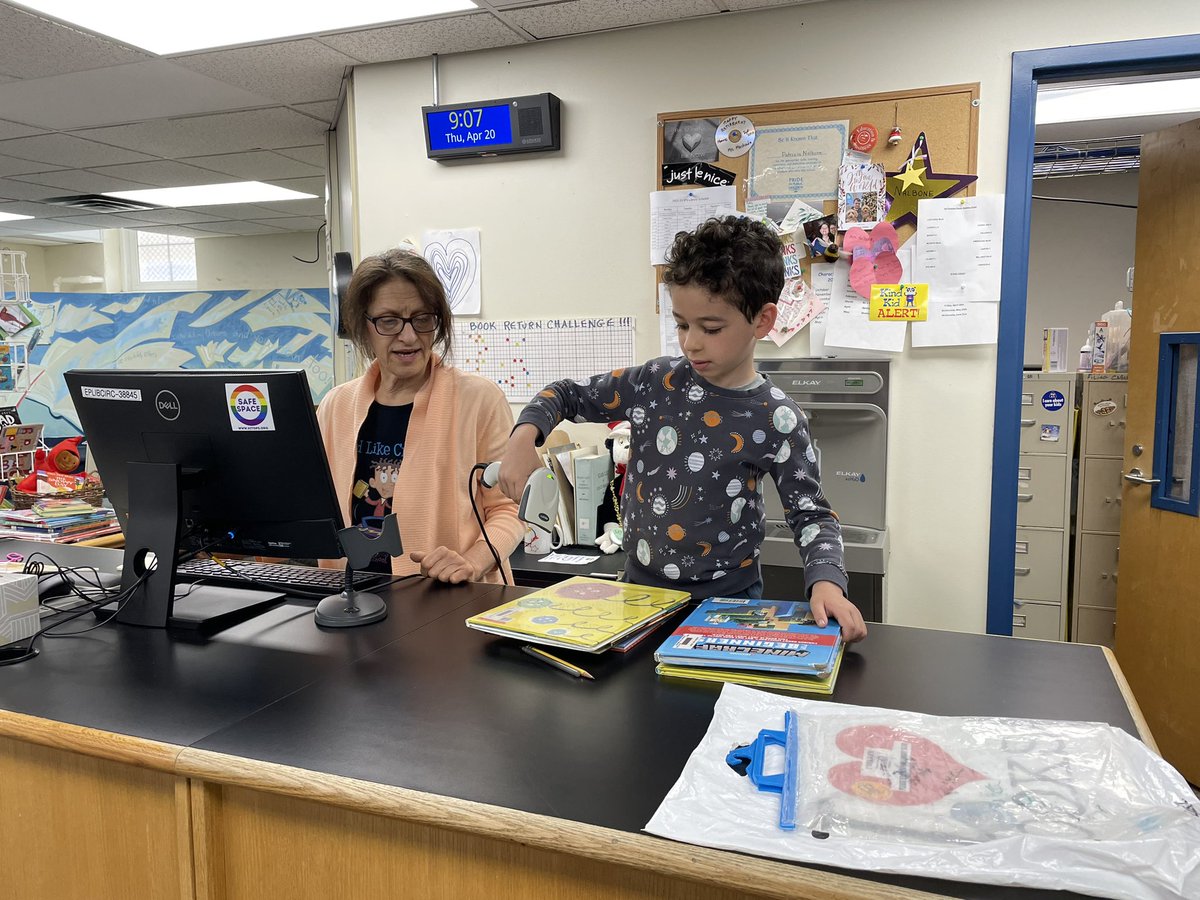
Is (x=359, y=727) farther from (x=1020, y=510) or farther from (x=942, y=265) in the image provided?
(x=1020, y=510)

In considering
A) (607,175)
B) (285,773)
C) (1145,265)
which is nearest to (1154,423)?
(1145,265)

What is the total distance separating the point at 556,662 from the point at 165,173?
4.90 m

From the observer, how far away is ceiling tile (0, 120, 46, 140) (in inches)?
152

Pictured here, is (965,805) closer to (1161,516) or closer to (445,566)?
(445,566)

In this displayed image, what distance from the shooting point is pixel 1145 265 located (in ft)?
9.41

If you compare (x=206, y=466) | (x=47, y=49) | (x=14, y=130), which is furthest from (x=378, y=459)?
(x=14, y=130)

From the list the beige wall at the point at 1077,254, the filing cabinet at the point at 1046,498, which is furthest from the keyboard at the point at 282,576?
the beige wall at the point at 1077,254

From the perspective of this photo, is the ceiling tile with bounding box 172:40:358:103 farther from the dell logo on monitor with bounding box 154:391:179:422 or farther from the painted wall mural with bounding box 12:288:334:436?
the painted wall mural with bounding box 12:288:334:436

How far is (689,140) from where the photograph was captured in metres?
2.75

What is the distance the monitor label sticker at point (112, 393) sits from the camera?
1.41 meters

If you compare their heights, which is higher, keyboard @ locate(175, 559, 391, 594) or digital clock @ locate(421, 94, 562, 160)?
digital clock @ locate(421, 94, 562, 160)

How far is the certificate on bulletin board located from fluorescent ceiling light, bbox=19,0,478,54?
1.04 metres

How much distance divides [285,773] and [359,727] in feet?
0.38

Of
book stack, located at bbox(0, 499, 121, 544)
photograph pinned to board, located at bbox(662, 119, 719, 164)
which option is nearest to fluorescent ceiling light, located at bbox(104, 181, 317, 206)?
book stack, located at bbox(0, 499, 121, 544)
